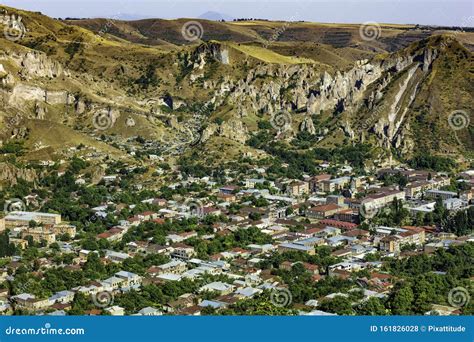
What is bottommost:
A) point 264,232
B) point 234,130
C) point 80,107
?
point 264,232

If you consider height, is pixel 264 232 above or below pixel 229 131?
below

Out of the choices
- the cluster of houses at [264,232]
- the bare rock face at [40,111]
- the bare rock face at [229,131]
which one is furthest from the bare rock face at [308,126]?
the bare rock face at [40,111]

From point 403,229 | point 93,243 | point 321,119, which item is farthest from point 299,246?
point 321,119

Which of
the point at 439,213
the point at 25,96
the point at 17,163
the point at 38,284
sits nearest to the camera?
the point at 38,284

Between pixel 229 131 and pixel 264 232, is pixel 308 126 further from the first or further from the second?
pixel 264 232

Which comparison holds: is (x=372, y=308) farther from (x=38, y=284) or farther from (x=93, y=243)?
(x=93, y=243)

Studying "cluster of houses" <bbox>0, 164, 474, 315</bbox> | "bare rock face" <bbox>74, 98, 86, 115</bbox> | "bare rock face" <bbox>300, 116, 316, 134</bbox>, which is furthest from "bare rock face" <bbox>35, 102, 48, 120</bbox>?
"bare rock face" <bbox>300, 116, 316, 134</bbox>

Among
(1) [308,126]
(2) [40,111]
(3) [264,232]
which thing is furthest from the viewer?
(1) [308,126]

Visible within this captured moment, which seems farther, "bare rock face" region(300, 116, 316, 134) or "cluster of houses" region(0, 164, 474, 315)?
"bare rock face" region(300, 116, 316, 134)

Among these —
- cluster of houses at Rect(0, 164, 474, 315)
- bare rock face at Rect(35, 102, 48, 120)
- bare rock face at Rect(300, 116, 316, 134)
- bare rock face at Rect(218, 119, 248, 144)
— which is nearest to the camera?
cluster of houses at Rect(0, 164, 474, 315)

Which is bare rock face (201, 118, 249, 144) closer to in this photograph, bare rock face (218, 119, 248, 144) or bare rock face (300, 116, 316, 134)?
bare rock face (218, 119, 248, 144)

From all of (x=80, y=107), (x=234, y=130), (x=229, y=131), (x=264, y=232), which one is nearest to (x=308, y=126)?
(x=234, y=130)
